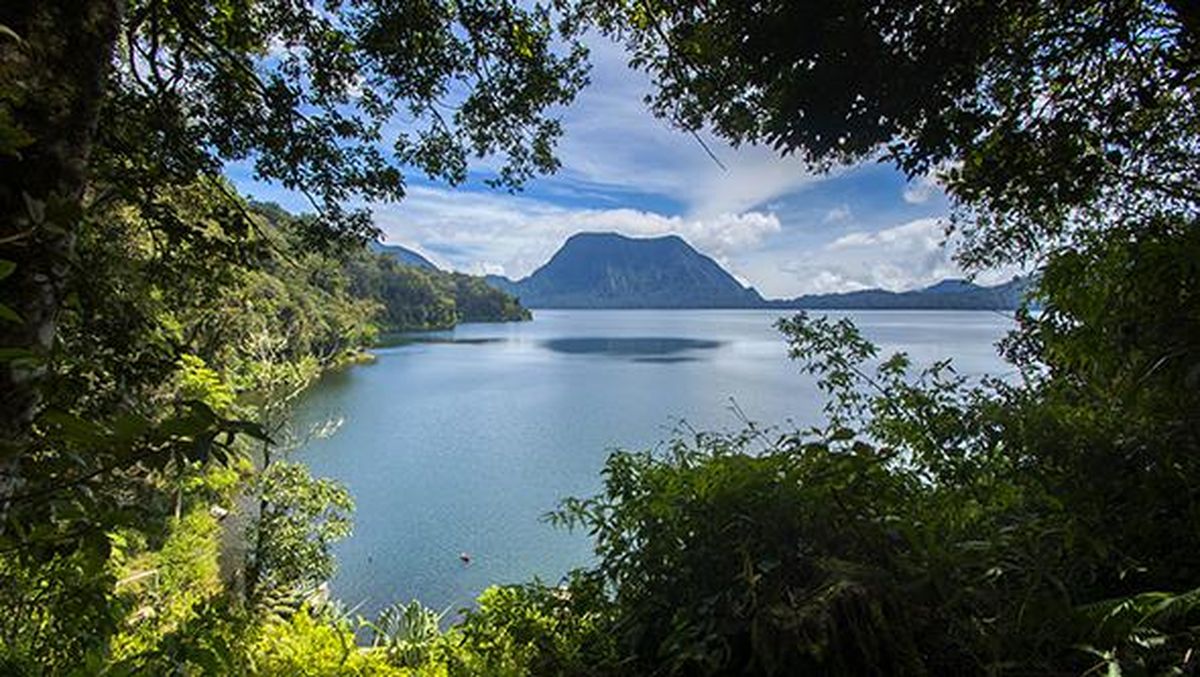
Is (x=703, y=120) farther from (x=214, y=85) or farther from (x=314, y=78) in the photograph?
(x=214, y=85)

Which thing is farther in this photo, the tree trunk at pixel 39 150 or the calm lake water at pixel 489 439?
the calm lake water at pixel 489 439

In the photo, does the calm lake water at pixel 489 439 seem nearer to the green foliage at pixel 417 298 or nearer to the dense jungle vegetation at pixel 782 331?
the dense jungle vegetation at pixel 782 331

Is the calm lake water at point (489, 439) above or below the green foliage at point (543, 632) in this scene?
below

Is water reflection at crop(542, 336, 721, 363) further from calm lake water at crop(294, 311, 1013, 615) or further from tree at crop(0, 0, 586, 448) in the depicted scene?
tree at crop(0, 0, 586, 448)

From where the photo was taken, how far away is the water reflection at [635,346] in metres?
58.2

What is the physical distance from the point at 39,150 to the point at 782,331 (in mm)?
4181

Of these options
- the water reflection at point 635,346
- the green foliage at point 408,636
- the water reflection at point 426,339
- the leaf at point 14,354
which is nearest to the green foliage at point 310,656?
the green foliage at point 408,636

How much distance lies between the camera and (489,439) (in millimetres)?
25781

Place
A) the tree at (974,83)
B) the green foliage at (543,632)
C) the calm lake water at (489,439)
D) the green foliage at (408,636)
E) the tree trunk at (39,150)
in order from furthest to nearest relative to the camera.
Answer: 1. the calm lake water at (489,439)
2. the green foliage at (408,636)
3. the tree at (974,83)
4. the green foliage at (543,632)
5. the tree trunk at (39,150)

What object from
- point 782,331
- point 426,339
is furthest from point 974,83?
point 426,339

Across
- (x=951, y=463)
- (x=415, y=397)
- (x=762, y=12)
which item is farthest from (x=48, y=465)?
(x=415, y=397)

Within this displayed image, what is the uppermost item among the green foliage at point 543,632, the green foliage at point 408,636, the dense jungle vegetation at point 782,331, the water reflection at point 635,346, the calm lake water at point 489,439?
the dense jungle vegetation at point 782,331

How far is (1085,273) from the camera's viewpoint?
1491mm

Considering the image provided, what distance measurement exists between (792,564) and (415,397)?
117ft
